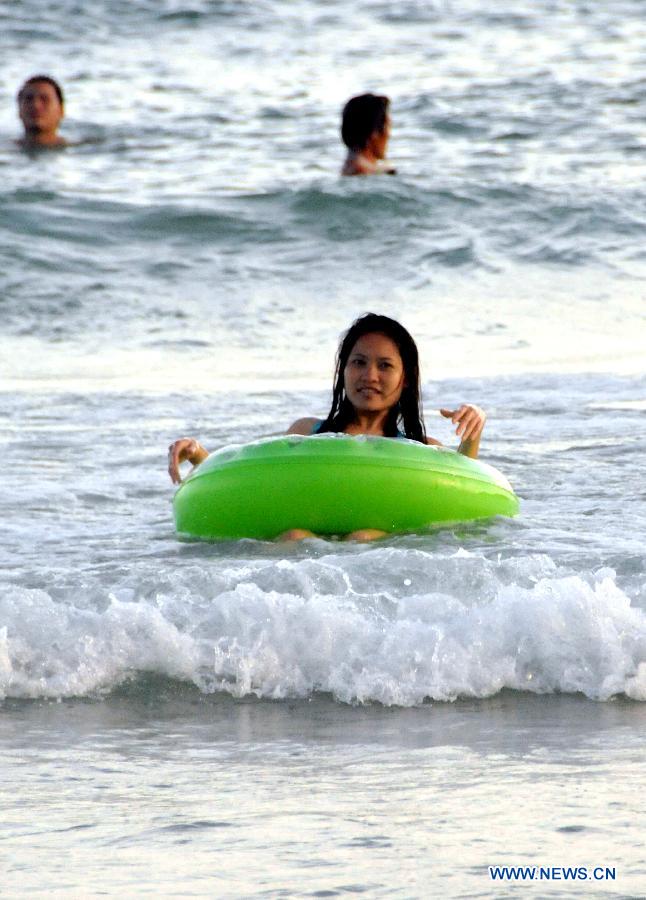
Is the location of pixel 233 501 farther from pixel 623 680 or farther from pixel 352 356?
pixel 623 680

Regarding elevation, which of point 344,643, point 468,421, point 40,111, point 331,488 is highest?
point 40,111

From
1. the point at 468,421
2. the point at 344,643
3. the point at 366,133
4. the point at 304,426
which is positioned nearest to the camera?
the point at 344,643

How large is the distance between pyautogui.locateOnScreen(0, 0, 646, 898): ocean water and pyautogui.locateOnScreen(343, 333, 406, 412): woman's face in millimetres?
785

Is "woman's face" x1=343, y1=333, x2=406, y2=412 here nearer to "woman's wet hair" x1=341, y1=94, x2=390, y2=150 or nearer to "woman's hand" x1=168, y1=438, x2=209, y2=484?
"woman's hand" x1=168, y1=438, x2=209, y2=484

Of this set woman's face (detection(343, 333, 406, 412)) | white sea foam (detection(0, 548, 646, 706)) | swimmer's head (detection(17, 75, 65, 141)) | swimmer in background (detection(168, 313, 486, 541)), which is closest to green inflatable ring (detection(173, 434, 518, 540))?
swimmer in background (detection(168, 313, 486, 541))

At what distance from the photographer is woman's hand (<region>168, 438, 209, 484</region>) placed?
20.2 feet

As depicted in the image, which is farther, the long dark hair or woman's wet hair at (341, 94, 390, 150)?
woman's wet hair at (341, 94, 390, 150)

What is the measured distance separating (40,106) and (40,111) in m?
0.06

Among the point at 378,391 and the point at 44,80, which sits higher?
the point at 44,80

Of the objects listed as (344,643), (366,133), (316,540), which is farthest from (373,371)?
(366,133)

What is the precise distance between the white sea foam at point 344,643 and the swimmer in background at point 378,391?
1.52 meters

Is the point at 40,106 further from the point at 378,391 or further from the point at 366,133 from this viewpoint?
the point at 378,391

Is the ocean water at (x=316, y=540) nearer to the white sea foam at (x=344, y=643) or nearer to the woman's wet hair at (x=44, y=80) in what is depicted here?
the white sea foam at (x=344, y=643)

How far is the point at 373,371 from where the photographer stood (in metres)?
6.48
